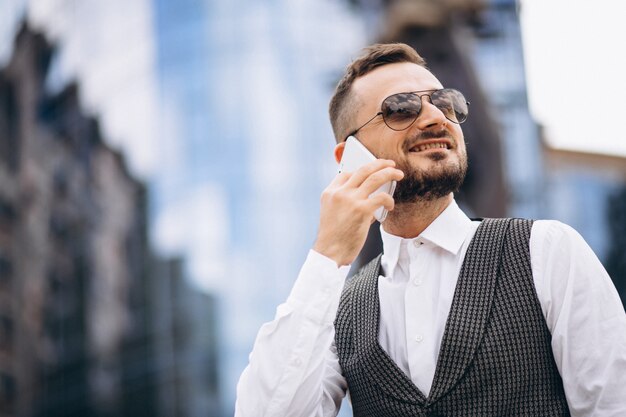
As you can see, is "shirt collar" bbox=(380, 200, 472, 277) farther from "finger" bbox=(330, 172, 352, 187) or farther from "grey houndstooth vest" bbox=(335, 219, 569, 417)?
"finger" bbox=(330, 172, 352, 187)

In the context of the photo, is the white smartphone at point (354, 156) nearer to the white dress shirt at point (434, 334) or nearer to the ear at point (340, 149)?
the ear at point (340, 149)

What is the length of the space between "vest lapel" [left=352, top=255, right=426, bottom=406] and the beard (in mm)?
324

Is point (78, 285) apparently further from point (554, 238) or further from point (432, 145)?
point (554, 238)

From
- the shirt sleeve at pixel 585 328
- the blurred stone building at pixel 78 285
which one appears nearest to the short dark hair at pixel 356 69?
the shirt sleeve at pixel 585 328

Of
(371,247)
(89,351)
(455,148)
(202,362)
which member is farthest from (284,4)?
(455,148)

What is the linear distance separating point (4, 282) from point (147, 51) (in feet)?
52.3

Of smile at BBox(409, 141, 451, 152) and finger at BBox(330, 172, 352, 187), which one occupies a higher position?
smile at BBox(409, 141, 451, 152)

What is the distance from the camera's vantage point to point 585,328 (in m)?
2.02

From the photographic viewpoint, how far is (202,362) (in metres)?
28.7

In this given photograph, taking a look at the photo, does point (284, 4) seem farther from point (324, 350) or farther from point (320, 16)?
point (324, 350)

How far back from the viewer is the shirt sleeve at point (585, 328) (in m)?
1.99

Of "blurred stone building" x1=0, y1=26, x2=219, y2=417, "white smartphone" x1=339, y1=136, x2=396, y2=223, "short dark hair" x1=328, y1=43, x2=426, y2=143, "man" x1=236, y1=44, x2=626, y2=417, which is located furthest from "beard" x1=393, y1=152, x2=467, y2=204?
"blurred stone building" x1=0, y1=26, x2=219, y2=417

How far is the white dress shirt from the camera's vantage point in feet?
6.58

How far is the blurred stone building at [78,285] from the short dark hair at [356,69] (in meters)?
26.6
